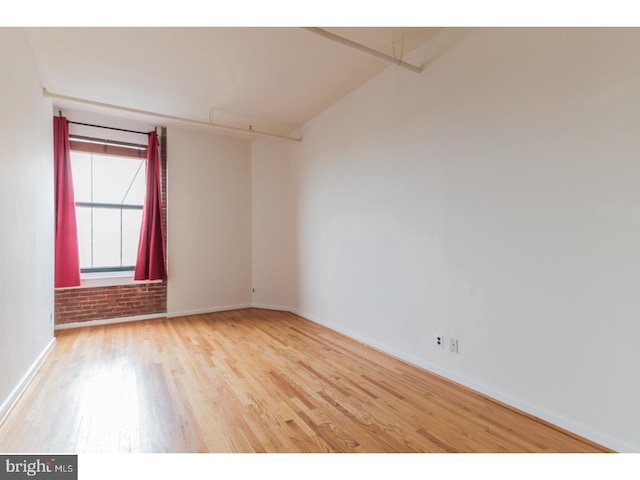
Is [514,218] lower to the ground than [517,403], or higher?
higher

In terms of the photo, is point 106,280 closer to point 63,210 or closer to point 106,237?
point 106,237

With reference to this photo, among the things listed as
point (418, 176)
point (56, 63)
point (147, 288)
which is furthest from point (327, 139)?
point (147, 288)

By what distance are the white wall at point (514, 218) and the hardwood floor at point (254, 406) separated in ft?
1.05

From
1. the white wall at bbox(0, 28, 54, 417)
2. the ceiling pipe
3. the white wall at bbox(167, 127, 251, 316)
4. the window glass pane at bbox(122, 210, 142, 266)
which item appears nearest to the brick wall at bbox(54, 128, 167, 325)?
the white wall at bbox(167, 127, 251, 316)

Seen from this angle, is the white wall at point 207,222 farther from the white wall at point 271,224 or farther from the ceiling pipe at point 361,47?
the ceiling pipe at point 361,47

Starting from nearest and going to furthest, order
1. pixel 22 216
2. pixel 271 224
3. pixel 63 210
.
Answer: pixel 22 216 < pixel 63 210 < pixel 271 224

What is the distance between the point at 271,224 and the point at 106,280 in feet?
8.95

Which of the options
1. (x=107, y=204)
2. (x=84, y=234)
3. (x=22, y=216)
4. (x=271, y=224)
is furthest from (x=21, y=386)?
(x=271, y=224)

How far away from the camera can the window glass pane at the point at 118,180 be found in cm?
488

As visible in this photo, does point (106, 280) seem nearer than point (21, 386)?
No

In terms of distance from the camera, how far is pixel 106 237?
4953 mm

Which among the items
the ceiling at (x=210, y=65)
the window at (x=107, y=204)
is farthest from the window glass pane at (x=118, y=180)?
the ceiling at (x=210, y=65)

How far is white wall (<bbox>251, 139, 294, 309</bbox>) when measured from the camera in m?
5.59
